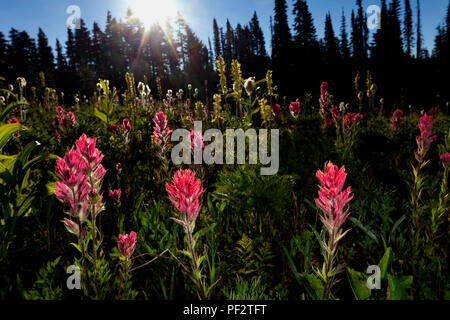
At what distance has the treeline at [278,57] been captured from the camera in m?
40.5

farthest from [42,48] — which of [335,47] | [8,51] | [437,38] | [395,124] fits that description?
[437,38]

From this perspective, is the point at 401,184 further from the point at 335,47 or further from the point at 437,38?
the point at 437,38

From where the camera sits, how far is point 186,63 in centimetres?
6569

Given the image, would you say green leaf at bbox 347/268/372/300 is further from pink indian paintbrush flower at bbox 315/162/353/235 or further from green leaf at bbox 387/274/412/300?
pink indian paintbrush flower at bbox 315/162/353/235

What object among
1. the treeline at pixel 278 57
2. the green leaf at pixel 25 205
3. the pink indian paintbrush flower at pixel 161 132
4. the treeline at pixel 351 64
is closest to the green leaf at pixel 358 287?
the pink indian paintbrush flower at pixel 161 132

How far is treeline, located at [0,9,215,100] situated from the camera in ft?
184

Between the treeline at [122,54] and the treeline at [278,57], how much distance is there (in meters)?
0.24

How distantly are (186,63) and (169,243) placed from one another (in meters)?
69.7

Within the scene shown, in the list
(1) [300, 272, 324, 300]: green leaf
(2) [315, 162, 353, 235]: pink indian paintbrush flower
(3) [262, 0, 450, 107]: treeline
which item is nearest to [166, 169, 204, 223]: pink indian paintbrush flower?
(2) [315, 162, 353, 235]: pink indian paintbrush flower

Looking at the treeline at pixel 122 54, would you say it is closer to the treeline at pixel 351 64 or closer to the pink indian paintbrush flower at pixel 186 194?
the treeline at pixel 351 64

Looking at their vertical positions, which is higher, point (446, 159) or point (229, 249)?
point (446, 159)
